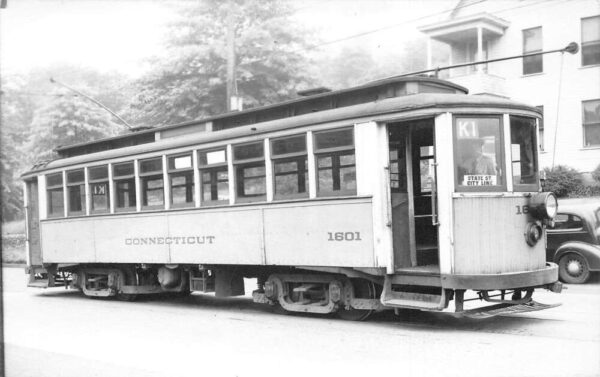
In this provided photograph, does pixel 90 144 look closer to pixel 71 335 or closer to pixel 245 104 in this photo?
pixel 71 335

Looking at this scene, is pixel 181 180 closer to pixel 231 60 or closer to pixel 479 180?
pixel 479 180

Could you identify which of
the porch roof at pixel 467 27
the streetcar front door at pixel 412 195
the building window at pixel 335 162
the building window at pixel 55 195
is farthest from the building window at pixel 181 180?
the porch roof at pixel 467 27

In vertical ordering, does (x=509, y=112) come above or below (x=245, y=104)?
below

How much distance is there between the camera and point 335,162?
30.0 ft

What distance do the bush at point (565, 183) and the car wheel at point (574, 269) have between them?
11.0 feet

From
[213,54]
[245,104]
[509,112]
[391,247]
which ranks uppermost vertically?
[213,54]

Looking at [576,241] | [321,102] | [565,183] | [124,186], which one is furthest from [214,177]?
[565,183]

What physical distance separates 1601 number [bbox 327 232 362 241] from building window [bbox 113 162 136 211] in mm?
4795

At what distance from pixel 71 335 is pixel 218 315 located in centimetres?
234

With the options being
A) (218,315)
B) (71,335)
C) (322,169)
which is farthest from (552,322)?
(71,335)

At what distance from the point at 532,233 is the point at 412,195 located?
1.64 meters

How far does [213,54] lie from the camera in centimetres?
2456

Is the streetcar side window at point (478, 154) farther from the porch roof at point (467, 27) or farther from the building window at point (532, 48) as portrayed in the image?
the porch roof at point (467, 27)

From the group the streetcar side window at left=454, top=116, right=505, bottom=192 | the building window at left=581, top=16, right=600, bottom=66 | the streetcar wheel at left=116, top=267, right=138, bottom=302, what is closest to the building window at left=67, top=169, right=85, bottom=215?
the streetcar wheel at left=116, top=267, right=138, bottom=302
